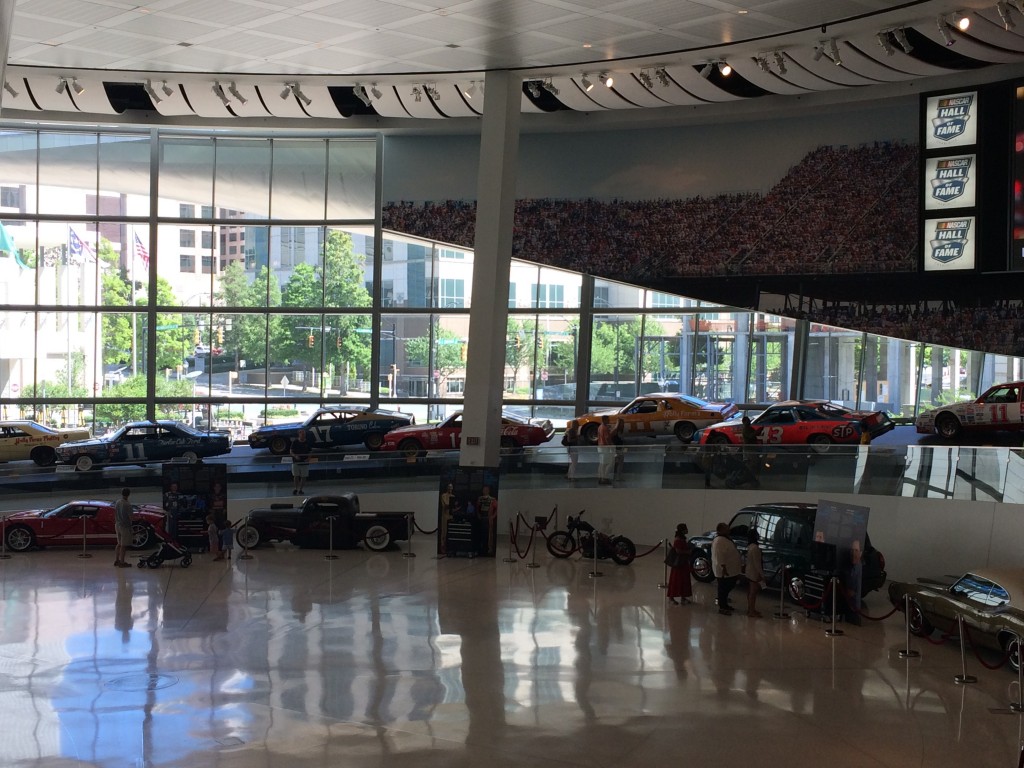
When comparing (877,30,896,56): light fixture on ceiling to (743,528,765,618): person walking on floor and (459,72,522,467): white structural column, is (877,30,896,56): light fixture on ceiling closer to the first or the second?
(459,72,522,467): white structural column

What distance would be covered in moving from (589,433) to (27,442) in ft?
42.6

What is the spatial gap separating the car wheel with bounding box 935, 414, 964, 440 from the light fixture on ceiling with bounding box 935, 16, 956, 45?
7238 mm

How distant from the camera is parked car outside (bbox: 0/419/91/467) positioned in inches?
951

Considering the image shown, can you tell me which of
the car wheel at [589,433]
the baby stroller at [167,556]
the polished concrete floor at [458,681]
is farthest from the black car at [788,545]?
the car wheel at [589,433]

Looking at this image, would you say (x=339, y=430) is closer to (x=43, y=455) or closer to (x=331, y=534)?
(x=331, y=534)

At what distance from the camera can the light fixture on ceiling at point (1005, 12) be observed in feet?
52.7

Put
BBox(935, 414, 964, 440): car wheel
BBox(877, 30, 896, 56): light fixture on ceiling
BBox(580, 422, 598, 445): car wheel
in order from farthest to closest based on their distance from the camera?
1. BBox(580, 422, 598, 445): car wheel
2. BBox(935, 414, 964, 440): car wheel
3. BBox(877, 30, 896, 56): light fixture on ceiling

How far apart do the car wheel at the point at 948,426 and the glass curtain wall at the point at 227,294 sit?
10.4 metres

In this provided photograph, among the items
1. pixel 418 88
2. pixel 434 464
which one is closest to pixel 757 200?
pixel 418 88

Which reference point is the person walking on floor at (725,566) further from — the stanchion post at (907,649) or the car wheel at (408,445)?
the car wheel at (408,445)

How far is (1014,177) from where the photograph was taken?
64.1ft

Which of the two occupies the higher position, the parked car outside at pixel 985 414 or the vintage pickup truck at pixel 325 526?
the parked car outside at pixel 985 414

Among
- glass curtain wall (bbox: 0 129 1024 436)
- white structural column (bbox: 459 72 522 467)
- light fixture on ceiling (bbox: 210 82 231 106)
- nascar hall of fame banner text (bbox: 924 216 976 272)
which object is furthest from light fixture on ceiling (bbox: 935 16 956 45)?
light fixture on ceiling (bbox: 210 82 231 106)

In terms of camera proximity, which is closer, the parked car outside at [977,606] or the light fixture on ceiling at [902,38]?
the parked car outside at [977,606]
